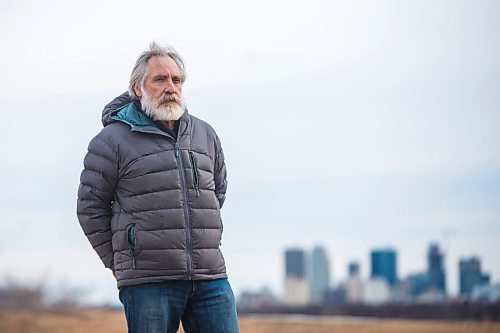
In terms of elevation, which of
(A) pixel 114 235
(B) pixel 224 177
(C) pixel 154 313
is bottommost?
(C) pixel 154 313

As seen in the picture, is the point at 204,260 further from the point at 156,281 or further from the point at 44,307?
the point at 44,307

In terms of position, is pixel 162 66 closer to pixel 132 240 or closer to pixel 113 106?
pixel 113 106

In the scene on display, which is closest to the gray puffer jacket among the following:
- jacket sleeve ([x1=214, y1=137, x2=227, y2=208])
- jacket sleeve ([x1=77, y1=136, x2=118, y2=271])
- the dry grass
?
jacket sleeve ([x1=77, y1=136, x2=118, y2=271])

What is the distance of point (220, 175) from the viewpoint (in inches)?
215

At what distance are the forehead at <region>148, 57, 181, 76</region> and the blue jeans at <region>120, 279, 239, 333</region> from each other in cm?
99

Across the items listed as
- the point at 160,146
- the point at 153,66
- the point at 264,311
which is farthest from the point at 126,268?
the point at 264,311

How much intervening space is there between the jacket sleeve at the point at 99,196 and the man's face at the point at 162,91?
0.28m

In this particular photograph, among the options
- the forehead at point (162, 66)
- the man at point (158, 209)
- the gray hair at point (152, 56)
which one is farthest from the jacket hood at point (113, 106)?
the forehead at point (162, 66)

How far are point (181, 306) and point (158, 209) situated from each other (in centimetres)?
47

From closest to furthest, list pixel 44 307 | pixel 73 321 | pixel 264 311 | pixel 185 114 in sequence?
pixel 185 114
pixel 73 321
pixel 44 307
pixel 264 311

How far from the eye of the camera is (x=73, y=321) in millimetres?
24750

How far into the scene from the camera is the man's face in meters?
5.06

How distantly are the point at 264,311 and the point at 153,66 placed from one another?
46901mm

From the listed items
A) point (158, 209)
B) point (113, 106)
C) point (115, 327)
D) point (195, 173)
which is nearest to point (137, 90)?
point (113, 106)
